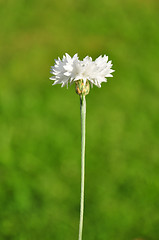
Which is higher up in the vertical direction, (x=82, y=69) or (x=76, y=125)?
(x=76, y=125)

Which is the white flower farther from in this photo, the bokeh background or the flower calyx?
the bokeh background

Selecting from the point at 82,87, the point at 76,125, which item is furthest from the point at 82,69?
the point at 76,125

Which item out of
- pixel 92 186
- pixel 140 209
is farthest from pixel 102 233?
pixel 92 186

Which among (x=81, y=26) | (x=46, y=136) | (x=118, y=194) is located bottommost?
(x=118, y=194)

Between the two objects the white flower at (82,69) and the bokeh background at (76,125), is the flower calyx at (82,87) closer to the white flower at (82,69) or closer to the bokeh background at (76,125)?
the white flower at (82,69)

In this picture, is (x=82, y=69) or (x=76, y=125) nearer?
(x=82, y=69)

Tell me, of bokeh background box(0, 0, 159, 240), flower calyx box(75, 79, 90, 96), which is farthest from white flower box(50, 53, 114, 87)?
bokeh background box(0, 0, 159, 240)

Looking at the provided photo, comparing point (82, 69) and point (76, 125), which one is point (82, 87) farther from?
point (76, 125)

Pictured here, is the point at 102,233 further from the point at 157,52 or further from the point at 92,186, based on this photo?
the point at 157,52

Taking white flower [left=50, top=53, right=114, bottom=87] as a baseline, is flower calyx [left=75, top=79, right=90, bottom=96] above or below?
below
